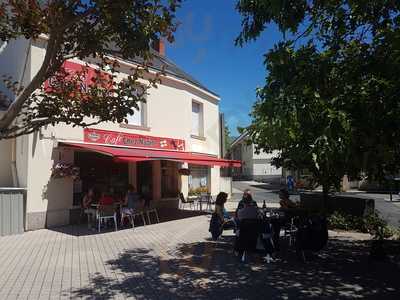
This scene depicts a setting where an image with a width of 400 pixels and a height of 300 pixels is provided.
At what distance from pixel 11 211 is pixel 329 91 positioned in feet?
33.2

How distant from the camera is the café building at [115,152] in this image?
12664 mm

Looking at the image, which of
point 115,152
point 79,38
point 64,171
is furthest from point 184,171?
point 79,38

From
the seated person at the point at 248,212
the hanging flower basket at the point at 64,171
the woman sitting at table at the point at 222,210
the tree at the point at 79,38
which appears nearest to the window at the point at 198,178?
the hanging flower basket at the point at 64,171

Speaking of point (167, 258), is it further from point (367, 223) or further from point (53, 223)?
point (367, 223)

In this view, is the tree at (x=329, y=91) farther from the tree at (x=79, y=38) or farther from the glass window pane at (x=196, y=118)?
the glass window pane at (x=196, y=118)

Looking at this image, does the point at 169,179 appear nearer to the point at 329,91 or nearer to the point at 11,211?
the point at 11,211

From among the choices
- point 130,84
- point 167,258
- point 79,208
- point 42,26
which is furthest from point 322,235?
point 79,208

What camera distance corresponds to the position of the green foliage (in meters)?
12.0

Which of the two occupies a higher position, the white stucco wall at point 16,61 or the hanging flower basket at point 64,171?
the white stucco wall at point 16,61

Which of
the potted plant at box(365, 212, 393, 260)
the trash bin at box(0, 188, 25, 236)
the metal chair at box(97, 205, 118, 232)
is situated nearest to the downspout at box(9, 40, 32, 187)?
the trash bin at box(0, 188, 25, 236)

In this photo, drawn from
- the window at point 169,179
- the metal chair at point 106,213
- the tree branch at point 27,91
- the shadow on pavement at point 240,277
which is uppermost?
the tree branch at point 27,91

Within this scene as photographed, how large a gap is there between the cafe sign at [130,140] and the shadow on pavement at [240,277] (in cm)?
615

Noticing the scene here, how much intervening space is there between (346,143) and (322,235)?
4645 millimetres

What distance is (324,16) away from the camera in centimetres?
617
